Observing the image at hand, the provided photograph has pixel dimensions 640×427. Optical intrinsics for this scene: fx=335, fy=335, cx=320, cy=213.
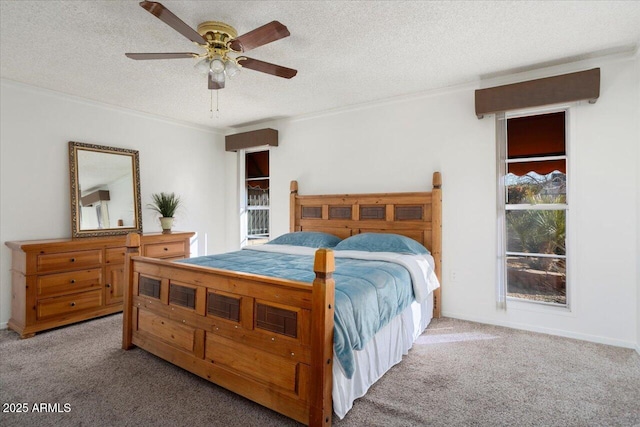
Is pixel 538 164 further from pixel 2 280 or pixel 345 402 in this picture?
pixel 2 280

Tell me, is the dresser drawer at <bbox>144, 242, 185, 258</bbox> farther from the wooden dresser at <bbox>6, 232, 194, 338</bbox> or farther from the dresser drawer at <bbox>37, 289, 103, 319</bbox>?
the dresser drawer at <bbox>37, 289, 103, 319</bbox>

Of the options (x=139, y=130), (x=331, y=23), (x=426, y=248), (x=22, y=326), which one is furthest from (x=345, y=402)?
(x=139, y=130)

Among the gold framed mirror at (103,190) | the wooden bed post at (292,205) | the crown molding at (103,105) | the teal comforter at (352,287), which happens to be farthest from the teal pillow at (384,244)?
the crown molding at (103,105)

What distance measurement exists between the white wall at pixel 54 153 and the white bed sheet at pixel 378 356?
132 inches

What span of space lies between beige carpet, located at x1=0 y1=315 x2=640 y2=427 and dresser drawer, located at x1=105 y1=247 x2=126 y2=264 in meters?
0.93

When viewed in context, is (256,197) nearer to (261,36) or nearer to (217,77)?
(217,77)

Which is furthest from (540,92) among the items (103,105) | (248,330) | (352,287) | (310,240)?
(103,105)

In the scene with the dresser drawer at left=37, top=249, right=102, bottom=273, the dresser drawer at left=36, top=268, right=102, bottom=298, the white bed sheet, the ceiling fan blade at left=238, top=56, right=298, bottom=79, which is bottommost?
the white bed sheet

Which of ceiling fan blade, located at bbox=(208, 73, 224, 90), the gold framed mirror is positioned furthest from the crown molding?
ceiling fan blade, located at bbox=(208, 73, 224, 90)

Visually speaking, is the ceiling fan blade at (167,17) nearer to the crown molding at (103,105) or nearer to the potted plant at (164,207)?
the crown molding at (103,105)

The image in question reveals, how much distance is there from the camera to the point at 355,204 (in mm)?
4066

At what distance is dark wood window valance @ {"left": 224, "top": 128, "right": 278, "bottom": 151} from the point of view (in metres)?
4.76

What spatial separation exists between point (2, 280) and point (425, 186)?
447cm

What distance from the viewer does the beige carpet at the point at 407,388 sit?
1879mm
